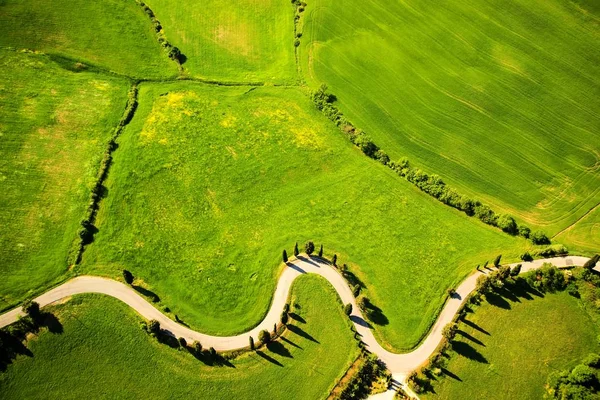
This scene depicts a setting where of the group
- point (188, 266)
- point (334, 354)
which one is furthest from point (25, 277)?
point (334, 354)

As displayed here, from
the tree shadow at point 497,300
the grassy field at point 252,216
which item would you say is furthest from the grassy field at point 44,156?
the tree shadow at point 497,300

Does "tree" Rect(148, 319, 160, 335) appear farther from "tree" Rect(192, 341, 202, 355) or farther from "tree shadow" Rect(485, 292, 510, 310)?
"tree shadow" Rect(485, 292, 510, 310)

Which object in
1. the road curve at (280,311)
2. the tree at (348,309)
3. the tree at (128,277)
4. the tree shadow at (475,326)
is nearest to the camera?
the road curve at (280,311)

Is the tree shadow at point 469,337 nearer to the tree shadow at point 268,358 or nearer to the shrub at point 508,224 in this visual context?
the shrub at point 508,224

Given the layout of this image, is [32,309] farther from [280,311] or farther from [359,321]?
[359,321]

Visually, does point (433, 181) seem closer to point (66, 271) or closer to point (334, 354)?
point (334, 354)

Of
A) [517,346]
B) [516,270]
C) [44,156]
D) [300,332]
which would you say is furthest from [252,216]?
[517,346]

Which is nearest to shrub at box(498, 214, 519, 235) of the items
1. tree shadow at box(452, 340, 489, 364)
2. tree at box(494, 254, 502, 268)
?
tree at box(494, 254, 502, 268)
